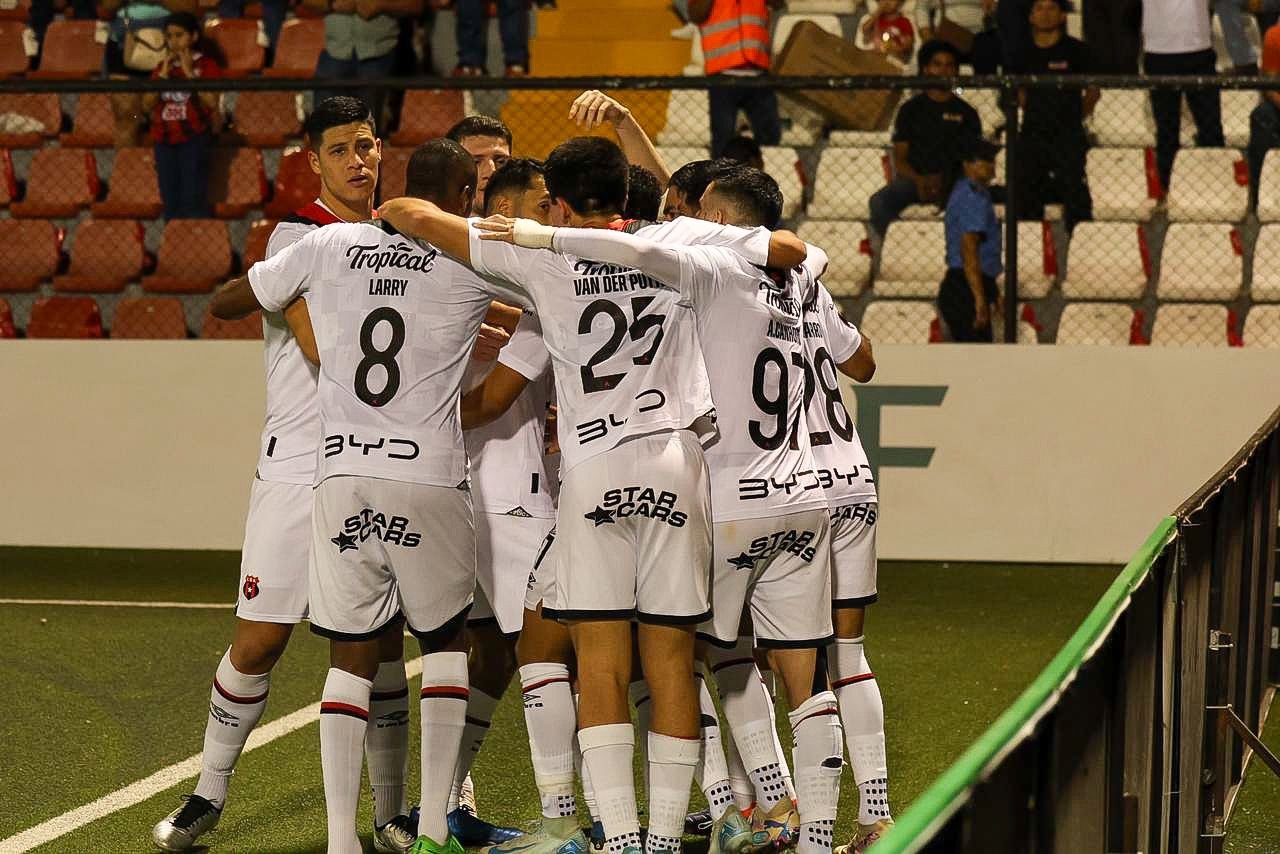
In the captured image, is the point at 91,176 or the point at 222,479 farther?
the point at 91,176

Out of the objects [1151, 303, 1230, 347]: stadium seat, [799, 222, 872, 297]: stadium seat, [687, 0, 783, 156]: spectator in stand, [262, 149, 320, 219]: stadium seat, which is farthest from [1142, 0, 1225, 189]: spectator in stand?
[262, 149, 320, 219]: stadium seat

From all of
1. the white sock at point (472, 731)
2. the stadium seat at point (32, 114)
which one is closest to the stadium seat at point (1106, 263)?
the white sock at point (472, 731)

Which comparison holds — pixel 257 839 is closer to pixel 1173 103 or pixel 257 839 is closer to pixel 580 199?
pixel 580 199

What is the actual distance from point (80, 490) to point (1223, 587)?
6755 mm

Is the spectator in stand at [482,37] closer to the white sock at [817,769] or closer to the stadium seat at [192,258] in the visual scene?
the stadium seat at [192,258]

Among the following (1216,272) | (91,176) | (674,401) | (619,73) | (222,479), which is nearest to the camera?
(674,401)

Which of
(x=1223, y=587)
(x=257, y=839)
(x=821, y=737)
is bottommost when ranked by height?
(x=257, y=839)

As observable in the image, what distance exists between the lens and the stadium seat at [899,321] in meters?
9.86

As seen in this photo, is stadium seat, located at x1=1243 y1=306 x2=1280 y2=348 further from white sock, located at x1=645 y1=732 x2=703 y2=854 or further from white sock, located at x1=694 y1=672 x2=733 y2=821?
white sock, located at x1=645 y1=732 x2=703 y2=854

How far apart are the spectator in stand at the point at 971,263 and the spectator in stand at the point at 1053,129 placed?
469 millimetres

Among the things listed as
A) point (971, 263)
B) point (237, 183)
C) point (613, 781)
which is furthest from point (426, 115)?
point (613, 781)

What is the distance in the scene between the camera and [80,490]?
9211 millimetres

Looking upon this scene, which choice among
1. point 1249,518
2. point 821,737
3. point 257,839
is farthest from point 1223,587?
point 257,839

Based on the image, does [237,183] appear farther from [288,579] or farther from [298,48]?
[288,579]
